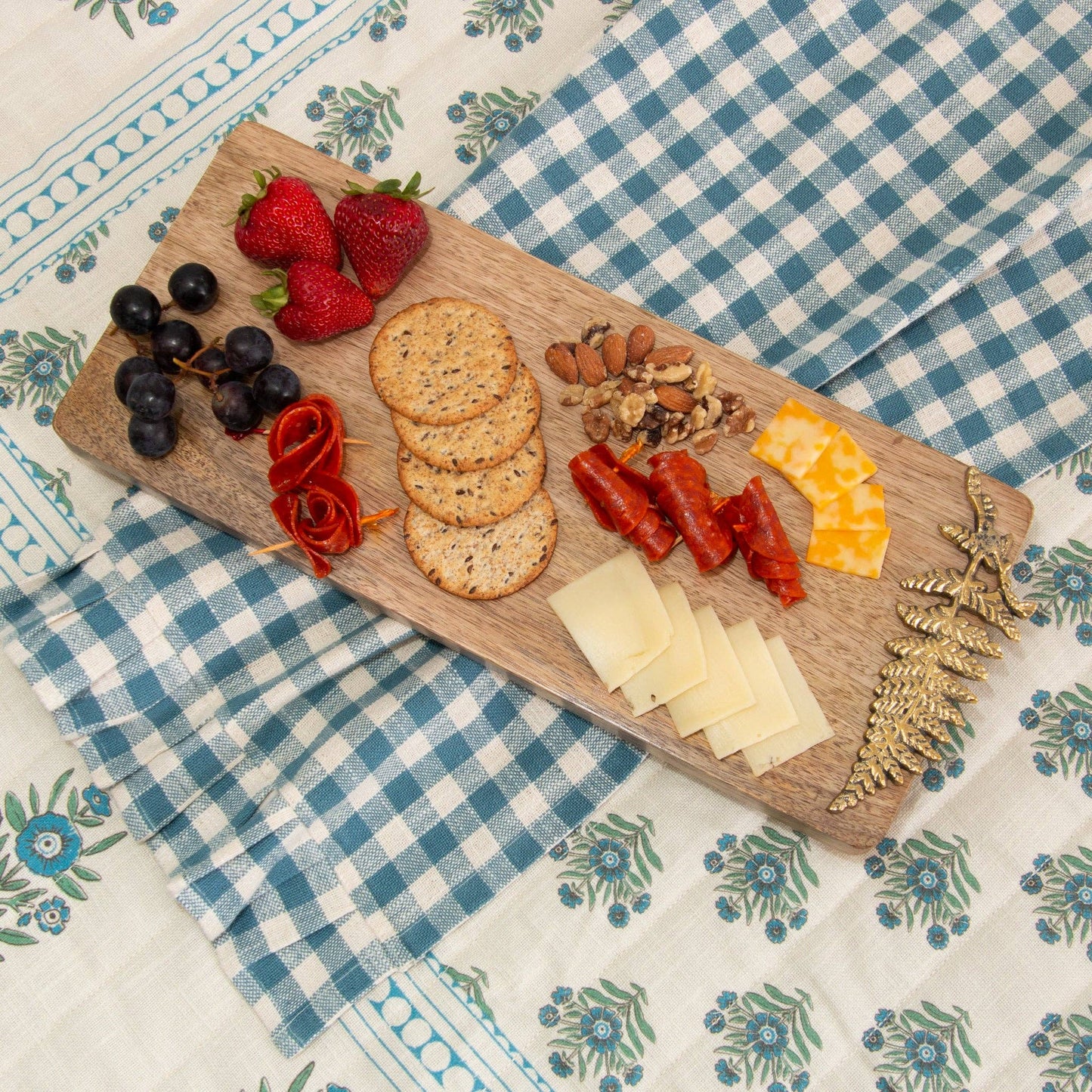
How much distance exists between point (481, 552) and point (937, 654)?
32.2 inches

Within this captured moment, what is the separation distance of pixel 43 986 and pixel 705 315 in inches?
68.1

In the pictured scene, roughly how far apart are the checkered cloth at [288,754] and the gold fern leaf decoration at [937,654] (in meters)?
0.45

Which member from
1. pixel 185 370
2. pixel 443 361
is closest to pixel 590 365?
pixel 443 361

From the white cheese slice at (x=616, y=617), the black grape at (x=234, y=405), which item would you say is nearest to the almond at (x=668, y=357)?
the white cheese slice at (x=616, y=617)

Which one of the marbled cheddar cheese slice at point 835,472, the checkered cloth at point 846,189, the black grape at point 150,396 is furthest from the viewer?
the checkered cloth at point 846,189

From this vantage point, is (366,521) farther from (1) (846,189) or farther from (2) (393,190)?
(1) (846,189)

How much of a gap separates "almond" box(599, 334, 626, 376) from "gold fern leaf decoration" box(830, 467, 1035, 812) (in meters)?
0.64

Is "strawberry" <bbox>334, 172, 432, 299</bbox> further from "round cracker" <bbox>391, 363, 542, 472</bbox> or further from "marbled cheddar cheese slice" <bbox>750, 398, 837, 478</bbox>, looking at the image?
"marbled cheddar cheese slice" <bbox>750, 398, 837, 478</bbox>

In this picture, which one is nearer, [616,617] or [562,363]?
[616,617]

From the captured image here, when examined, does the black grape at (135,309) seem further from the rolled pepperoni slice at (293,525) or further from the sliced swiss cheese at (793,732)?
the sliced swiss cheese at (793,732)

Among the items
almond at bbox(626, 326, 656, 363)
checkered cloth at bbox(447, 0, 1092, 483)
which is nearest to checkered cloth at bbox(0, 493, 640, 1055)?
almond at bbox(626, 326, 656, 363)

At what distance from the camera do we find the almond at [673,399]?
192 cm

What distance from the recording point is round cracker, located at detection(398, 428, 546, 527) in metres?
1.87

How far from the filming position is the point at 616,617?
1842 mm
